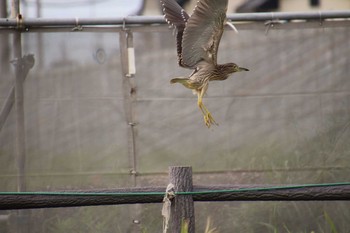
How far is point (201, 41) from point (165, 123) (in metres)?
1.33

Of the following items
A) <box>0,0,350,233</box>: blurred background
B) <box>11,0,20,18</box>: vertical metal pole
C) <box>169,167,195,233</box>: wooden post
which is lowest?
<box>169,167,195,233</box>: wooden post

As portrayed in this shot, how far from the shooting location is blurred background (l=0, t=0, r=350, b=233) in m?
6.50

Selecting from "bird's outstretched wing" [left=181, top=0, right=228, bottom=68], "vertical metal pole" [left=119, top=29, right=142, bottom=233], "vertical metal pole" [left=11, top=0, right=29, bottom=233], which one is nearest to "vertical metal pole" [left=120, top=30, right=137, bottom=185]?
"vertical metal pole" [left=119, top=29, right=142, bottom=233]

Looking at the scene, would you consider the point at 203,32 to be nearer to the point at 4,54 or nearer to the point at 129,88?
the point at 129,88

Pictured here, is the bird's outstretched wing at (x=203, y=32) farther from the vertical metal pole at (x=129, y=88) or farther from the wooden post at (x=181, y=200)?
the vertical metal pole at (x=129, y=88)

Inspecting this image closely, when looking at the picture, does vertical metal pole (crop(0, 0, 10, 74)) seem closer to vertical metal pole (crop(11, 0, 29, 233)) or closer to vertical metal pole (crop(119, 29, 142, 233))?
vertical metal pole (crop(11, 0, 29, 233))

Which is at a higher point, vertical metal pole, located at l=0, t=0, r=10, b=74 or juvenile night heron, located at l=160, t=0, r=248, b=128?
vertical metal pole, located at l=0, t=0, r=10, b=74

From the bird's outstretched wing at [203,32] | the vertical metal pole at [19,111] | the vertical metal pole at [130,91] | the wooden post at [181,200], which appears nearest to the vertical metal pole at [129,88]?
the vertical metal pole at [130,91]

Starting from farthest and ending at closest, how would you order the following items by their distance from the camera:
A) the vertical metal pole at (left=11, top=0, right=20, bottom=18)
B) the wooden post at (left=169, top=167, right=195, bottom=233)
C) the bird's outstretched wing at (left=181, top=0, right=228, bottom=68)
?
the vertical metal pole at (left=11, top=0, right=20, bottom=18) < the bird's outstretched wing at (left=181, top=0, right=228, bottom=68) < the wooden post at (left=169, top=167, right=195, bottom=233)

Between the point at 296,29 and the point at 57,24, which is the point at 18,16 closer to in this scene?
the point at 57,24

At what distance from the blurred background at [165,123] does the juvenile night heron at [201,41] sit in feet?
2.73

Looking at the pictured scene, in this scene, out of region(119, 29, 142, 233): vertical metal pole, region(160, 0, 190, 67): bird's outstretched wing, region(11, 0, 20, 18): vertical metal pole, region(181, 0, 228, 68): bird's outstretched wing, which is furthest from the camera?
region(119, 29, 142, 233): vertical metal pole

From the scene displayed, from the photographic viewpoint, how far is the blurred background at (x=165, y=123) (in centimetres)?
650

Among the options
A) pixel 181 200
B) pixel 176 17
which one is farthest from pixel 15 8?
pixel 181 200
